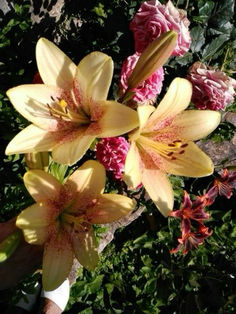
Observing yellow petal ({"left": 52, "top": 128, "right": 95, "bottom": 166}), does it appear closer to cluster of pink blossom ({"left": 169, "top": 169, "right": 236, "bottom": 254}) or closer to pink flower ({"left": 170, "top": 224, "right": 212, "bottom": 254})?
cluster of pink blossom ({"left": 169, "top": 169, "right": 236, "bottom": 254})

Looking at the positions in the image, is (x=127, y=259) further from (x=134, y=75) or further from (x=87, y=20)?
(x=134, y=75)

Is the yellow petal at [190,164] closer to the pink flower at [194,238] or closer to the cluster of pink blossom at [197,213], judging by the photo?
the cluster of pink blossom at [197,213]

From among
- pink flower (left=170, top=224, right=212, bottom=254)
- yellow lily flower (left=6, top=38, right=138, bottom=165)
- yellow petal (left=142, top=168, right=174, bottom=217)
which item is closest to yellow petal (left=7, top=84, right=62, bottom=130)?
yellow lily flower (left=6, top=38, right=138, bottom=165)

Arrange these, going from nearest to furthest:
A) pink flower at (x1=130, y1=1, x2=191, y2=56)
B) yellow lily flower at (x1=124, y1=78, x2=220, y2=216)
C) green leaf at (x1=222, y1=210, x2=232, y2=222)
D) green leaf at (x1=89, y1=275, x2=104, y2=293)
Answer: yellow lily flower at (x1=124, y1=78, x2=220, y2=216) → pink flower at (x1=130, y1=1, x2=191, y2=56) → green leaf at (x1=89, y1=275, x2=104, y2=293) → green leaf at (x1=222, y1=210, x2=232, y2=222)

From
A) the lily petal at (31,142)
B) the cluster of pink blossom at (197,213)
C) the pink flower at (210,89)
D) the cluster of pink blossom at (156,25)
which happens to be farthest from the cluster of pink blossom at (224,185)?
the lily petal at (31,142)

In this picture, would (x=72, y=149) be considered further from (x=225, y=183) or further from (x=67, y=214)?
(x=225, y=183)

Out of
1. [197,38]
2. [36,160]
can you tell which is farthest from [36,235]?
[197,38]

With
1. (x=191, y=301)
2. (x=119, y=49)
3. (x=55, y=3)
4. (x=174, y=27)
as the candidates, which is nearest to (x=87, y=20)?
(x=55, y=3)

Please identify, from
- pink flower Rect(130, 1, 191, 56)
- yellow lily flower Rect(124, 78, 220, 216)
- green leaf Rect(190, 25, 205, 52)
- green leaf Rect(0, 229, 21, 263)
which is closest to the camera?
green leaf Rect(0, 229, 21, 263)
